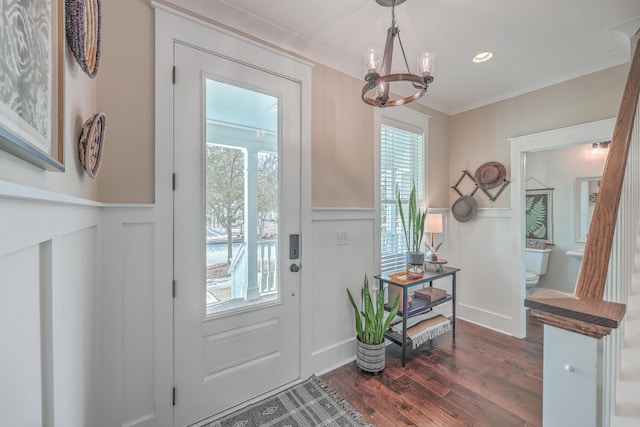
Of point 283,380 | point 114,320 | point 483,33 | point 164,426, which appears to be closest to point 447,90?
point 483,33

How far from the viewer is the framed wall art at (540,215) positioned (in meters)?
3.97

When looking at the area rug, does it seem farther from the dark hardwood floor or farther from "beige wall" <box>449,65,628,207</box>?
"beige wall" <box>449,65,628,207</box>

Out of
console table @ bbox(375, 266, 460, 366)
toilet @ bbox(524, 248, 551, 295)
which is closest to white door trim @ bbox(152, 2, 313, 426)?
console table @ bbox(375, 266, 460, 366)

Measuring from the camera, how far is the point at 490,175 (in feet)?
9.86

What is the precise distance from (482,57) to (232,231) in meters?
2.51

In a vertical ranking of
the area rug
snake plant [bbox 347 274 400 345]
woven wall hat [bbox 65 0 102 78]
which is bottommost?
the area rug

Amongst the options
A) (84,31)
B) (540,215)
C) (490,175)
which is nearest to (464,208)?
(490,175)

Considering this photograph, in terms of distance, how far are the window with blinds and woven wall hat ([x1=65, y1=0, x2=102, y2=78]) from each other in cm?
220

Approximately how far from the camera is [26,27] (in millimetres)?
552

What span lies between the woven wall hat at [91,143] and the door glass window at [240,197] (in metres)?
0.57

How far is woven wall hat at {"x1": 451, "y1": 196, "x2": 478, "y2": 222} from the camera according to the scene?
315 cm

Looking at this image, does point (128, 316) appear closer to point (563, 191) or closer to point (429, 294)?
point (429, 294)

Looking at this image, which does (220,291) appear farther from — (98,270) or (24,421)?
(24,421)

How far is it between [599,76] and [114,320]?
13.3 ft
